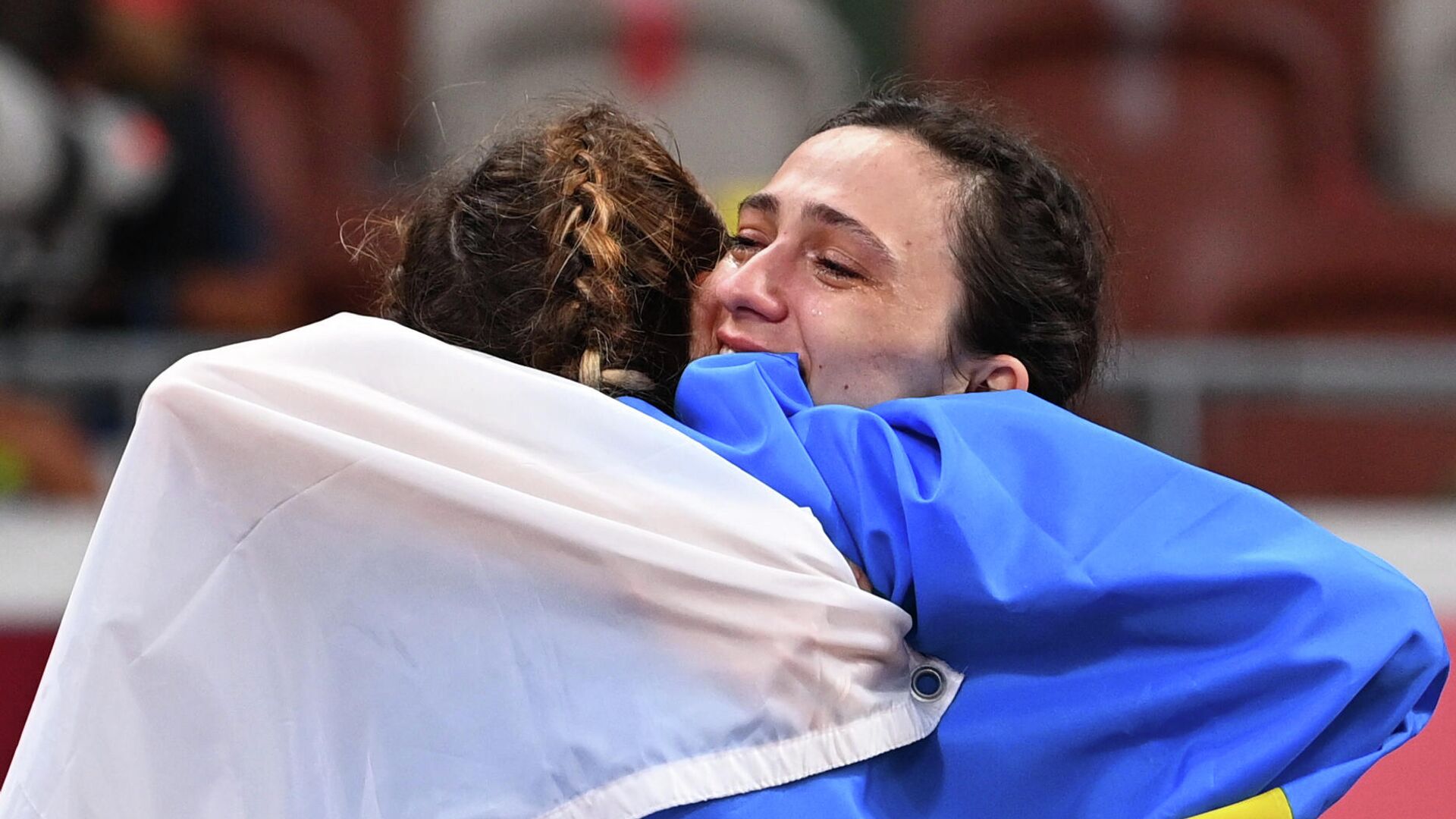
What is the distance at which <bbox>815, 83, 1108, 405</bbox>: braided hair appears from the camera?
970 mm

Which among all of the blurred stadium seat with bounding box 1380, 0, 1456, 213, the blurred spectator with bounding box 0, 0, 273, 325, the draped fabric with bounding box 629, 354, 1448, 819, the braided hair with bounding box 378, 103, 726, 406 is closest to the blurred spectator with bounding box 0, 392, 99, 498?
the blurred spectator with bounding box 0, 0, 273, 325

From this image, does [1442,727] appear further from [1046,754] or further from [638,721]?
[638,721]

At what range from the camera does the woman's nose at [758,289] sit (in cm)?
94

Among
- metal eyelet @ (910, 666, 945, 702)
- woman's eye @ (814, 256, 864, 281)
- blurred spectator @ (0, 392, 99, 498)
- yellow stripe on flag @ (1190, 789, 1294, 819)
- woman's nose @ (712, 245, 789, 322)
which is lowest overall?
blurred spectator @ (0, 392, 99, 498)

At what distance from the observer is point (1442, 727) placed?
1264 millimetres

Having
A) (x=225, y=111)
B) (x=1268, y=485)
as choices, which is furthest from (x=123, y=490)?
(x=225, y=111)

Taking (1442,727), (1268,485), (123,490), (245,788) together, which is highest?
(123,490)

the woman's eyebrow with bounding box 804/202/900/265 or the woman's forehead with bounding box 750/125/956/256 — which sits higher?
the woman's forehead with bounding box 750/125/956/256

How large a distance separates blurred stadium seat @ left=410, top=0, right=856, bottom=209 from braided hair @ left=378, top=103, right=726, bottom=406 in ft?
5.74

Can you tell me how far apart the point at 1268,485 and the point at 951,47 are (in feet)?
2.98

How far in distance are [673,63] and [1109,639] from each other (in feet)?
7.26

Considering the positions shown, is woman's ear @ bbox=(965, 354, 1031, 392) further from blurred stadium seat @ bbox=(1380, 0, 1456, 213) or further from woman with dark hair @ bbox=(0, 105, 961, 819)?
blurred stadium seat @ bbox=(1380, 0, 1456, 213)

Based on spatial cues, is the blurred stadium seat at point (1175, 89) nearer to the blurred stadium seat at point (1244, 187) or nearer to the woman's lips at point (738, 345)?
the blurred stadium seat at point (1244, 187)

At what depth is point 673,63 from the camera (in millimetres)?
2844
